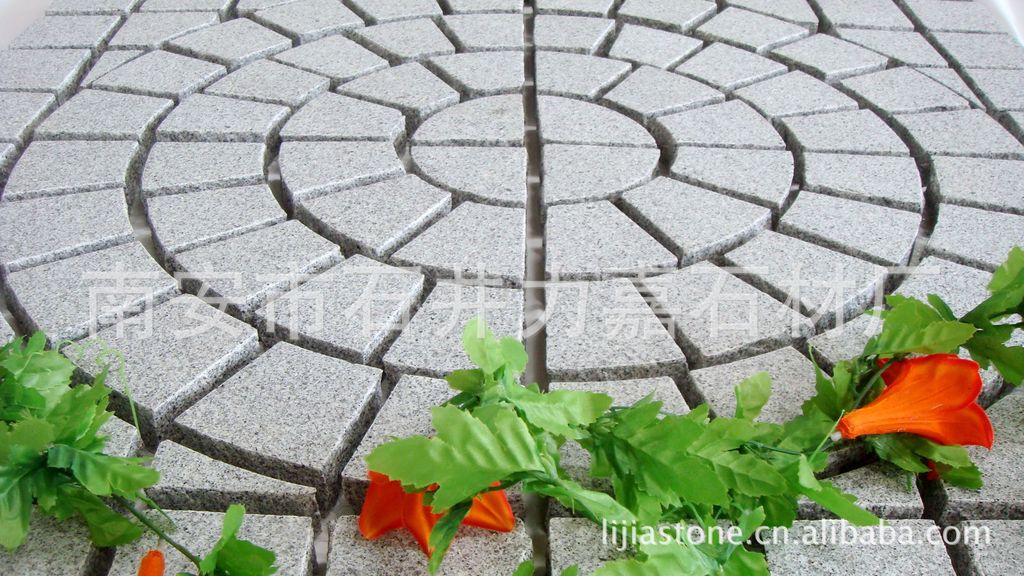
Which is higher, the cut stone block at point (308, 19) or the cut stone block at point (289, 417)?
the cut stone block at point (308, 19)

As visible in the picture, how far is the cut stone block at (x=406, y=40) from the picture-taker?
2.26m

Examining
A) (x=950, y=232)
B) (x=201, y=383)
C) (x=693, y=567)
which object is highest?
(x=693, y=567)

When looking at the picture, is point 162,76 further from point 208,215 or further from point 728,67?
point 728,67

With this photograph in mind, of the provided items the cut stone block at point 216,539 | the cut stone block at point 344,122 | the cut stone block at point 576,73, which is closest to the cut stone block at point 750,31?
the cut stone block at point 576,73

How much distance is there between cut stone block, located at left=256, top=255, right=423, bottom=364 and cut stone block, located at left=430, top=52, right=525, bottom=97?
0.74 meters

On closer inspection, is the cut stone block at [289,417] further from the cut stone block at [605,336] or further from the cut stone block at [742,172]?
the cut stone block at [742,172]

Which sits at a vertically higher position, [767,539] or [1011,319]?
[1011,319]

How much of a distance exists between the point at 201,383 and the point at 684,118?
4.05 ft

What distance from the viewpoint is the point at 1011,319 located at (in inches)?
51.3

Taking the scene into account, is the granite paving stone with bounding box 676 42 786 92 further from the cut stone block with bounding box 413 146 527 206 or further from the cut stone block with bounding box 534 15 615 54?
the cut stone block with bounding box 413 146 527 206

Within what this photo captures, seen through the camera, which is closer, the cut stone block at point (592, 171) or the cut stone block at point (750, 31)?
the cut stone block at point (592, 171)

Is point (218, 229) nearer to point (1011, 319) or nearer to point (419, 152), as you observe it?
point (419, 152)

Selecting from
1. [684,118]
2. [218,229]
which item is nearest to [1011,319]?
[684,118]

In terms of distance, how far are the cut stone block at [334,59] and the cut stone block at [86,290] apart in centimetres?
80
